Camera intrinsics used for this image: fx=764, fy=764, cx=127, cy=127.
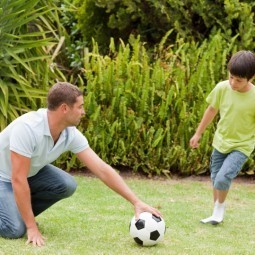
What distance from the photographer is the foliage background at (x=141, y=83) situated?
916 centimetres

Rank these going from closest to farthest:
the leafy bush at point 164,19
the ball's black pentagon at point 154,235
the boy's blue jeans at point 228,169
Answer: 1. the ball's black pentagon at point 154,235
2. the boy's blue jeans at point 228,169
3. the leafy bush at point 164,19

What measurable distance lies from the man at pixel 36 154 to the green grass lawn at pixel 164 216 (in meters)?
0.19

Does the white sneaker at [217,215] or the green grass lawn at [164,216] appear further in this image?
the white sneaker at [217,215]

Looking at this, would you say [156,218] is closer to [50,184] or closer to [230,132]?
[50,184]

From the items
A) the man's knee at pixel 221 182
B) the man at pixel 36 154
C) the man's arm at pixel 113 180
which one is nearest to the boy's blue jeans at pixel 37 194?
the man at pixel 36 154

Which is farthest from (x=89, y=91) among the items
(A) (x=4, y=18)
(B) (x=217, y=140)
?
(B) (x=217, y=140)

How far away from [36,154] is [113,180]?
599mm

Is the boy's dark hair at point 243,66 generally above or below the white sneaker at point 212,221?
above

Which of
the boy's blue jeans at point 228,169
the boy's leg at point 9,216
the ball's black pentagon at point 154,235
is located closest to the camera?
the ball's black pentagon at point 154,235

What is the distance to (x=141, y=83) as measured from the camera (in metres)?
9.29

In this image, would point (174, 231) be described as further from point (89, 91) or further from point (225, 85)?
point (89, 91)

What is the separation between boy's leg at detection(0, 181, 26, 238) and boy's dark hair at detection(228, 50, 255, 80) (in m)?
2.04

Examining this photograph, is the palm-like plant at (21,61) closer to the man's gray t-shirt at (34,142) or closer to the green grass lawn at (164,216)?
the green grass lawn at (164,216)

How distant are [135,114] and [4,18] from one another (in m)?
1.93
